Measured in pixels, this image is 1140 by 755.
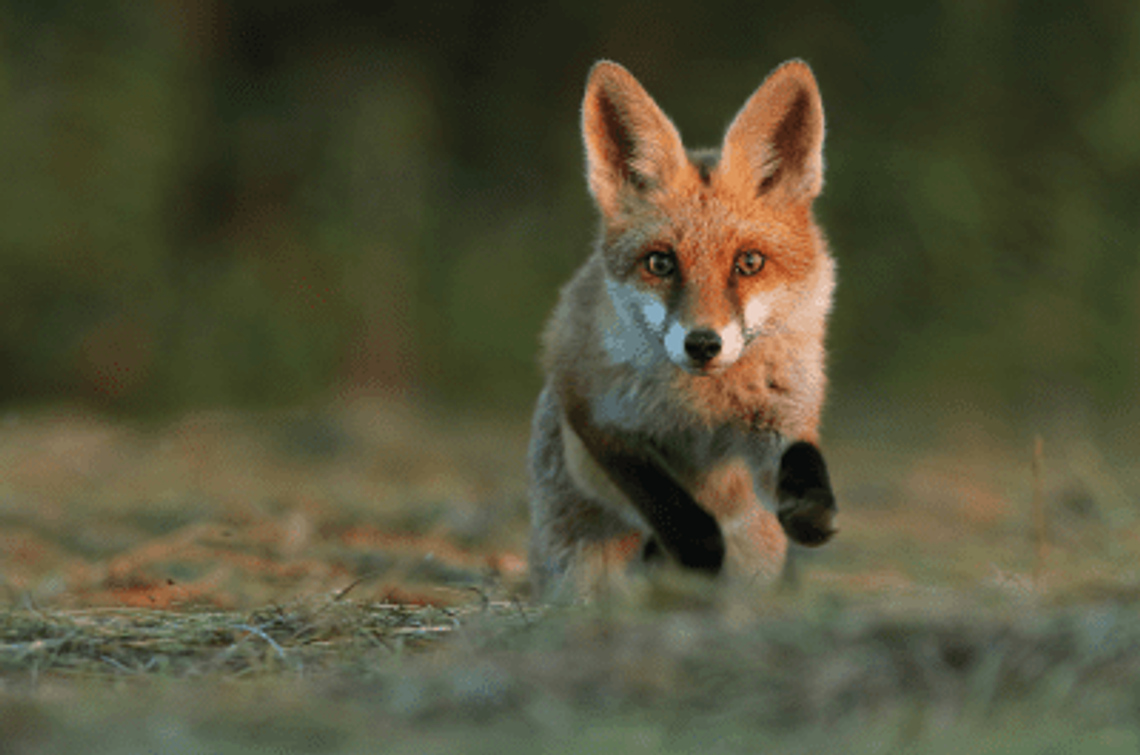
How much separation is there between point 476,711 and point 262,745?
32 cm

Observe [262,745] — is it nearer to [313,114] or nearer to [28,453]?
[28,453]

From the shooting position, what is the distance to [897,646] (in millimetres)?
1919

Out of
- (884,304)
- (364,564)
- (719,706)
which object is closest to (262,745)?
(719,706)

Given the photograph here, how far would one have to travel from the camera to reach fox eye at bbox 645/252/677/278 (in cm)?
321

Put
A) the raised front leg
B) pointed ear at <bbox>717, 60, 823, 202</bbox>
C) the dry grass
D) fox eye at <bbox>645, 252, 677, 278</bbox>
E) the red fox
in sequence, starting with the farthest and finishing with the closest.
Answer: pointed ear at <bbox>717, 60, 823, 202</bbox> → fox eye at <bbox>645, 252, 677, 278</bbox> → the red fox → the raised front leg → the dry grass

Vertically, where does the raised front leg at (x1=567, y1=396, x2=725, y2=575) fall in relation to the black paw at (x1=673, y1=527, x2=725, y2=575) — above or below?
above

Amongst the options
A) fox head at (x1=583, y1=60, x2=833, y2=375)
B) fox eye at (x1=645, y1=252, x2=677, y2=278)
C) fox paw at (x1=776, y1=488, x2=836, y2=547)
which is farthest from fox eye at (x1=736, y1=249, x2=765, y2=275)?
fox paw at (x1=776, y1=488, x2=836, y2=547)

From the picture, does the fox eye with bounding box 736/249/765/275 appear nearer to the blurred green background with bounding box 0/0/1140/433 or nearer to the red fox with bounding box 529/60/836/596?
the red fox with bounding box 529/60/836/596

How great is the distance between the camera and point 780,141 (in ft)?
11.5

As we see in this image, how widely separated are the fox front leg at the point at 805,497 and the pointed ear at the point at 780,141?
0.82 m

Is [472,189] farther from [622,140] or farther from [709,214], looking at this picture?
[709,214]

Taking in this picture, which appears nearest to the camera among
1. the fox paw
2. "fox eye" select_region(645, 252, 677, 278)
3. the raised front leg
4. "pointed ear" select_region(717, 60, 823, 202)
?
the fox paw

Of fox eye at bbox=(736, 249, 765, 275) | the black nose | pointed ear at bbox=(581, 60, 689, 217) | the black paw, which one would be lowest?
the black paw

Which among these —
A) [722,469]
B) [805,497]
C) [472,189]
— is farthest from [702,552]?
[472,189]
